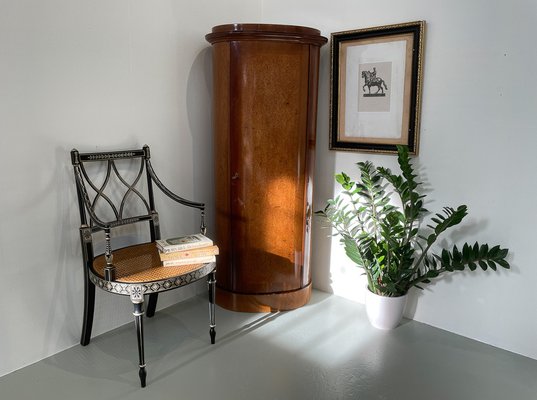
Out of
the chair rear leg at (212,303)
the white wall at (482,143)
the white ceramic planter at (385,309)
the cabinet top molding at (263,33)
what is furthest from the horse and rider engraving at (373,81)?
the chair rear leg at (212,303)

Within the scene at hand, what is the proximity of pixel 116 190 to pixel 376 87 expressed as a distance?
5.14ft

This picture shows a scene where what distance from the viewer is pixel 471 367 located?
2293 millimetres

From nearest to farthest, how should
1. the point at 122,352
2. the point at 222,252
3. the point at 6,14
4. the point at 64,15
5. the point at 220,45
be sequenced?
the point at 6,14 < the point at 64,15 < the point at 122,352 < the point at 220,45 < the point at 222,252

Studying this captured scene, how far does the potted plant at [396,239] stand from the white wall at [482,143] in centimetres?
11

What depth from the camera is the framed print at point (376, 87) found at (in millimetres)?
2535

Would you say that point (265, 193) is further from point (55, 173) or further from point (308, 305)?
point (55, 173)

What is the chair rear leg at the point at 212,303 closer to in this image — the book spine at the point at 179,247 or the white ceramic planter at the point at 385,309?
the book spine at the point at 179,247

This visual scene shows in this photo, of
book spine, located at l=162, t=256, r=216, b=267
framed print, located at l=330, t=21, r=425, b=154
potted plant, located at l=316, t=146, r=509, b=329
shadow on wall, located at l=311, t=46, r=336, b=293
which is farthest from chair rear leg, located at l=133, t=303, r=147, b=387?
framed print, located at l=330, t=21, r=425, b=154

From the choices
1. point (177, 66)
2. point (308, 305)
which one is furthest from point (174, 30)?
point (308, 305)

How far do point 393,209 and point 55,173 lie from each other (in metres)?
1.81

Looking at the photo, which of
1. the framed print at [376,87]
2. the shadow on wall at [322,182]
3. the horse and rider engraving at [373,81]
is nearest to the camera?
the framed print at [376,87]

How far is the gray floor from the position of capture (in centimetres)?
208

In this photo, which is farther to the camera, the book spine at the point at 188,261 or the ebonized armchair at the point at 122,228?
the book spine at the point at 188,261

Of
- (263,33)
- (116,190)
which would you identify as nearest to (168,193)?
(116,190)
